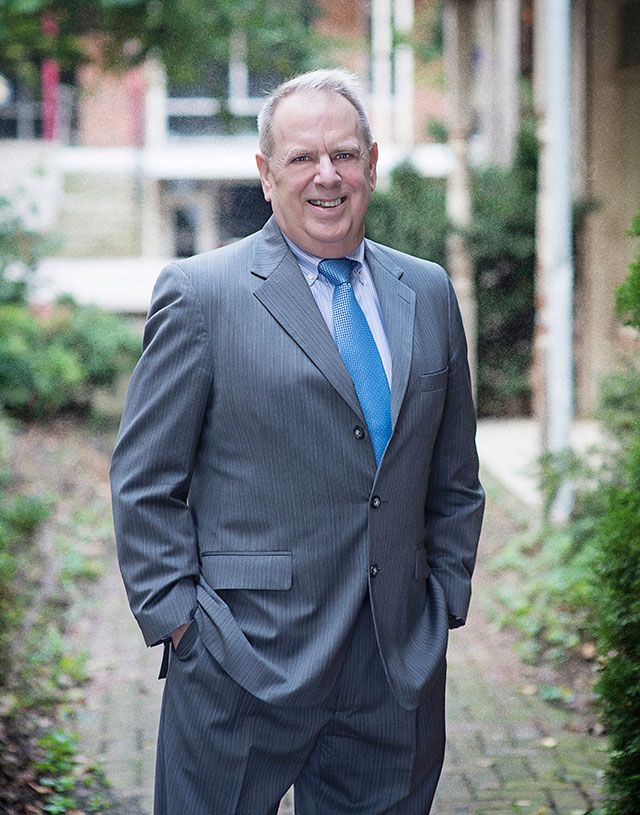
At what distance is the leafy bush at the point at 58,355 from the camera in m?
11.4

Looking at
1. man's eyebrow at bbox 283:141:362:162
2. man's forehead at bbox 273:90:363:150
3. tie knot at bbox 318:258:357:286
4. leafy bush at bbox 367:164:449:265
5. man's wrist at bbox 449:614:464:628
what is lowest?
man's wrist at bbox 449:614:464:628

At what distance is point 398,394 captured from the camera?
8.13 feet

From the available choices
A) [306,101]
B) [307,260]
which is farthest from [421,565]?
[306,101]

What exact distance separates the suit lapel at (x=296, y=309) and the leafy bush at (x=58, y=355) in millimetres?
8960

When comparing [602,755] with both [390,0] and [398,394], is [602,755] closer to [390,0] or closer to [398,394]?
[398,394]

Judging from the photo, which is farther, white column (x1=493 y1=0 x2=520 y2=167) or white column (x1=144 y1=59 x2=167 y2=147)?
white column (x1=144 y1=59 x2=167 y2=147)

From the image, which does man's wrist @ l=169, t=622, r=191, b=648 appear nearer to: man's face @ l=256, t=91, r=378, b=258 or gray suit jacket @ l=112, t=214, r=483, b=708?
gray suit jacket @ l=112, t=214, r=483, b=708

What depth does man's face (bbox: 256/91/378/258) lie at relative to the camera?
96.1 inches

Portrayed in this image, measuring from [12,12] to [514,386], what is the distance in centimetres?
705

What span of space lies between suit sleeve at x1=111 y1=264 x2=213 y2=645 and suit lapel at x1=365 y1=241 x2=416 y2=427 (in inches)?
16.6

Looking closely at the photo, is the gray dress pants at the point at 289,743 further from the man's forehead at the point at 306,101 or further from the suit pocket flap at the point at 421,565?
the man's forehead at the point at 306,101

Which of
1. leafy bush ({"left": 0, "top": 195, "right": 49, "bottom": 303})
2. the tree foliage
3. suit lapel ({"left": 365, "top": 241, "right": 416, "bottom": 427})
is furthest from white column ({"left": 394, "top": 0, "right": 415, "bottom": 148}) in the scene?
suit lapel ({"left": 365, "top": 241, "right": 416, "bottom": 427})

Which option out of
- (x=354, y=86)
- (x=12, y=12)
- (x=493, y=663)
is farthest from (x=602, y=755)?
(x=12, y=12)

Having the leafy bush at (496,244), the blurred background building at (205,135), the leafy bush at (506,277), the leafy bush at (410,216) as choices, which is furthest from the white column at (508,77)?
the leafy bush at (410,216)
